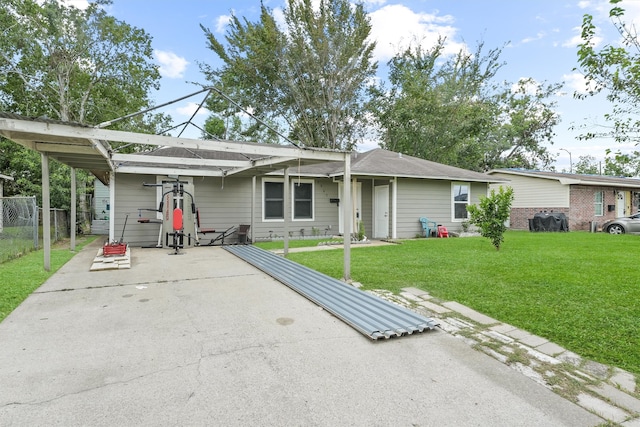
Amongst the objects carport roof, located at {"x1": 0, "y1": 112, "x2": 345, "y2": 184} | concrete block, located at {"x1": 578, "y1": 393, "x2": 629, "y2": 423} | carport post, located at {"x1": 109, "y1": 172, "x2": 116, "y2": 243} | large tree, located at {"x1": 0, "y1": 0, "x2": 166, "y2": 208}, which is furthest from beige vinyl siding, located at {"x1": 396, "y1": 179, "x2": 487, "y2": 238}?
large tree, located at {"x1": 0, "y1": 0, "x2": 166, "y2": 208}

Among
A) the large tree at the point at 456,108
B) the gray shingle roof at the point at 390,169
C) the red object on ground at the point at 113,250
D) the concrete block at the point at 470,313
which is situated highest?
the large tree at the point at 456,108

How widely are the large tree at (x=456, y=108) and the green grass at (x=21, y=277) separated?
62.6 ft

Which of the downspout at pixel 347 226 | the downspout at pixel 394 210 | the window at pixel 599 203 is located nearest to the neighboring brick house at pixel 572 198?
the window at pixel 599 203

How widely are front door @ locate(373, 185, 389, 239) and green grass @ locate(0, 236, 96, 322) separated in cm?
878

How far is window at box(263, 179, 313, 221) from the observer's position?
35.9 ft

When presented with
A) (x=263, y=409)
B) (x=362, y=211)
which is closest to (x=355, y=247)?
(x=362, y=211)

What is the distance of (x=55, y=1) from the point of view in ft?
51.2

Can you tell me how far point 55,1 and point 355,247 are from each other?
18.0 meters

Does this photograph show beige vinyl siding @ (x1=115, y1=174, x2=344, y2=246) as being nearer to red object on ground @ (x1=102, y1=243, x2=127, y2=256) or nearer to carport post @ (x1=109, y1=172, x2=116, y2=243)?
carport post @ (x1=109, y1=172, x2=116, y2=243)

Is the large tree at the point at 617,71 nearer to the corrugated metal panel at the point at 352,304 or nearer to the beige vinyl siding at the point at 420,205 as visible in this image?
the corrugated metal panel at the point at 352,304

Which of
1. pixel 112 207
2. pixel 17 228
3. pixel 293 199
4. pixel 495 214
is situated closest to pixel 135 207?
pixel 112 207

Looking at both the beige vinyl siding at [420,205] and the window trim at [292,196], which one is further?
the beige vinyl siding at [420,205]

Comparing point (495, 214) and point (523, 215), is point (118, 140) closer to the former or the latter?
point (495, 214)

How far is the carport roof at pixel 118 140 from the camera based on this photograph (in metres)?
3.90
